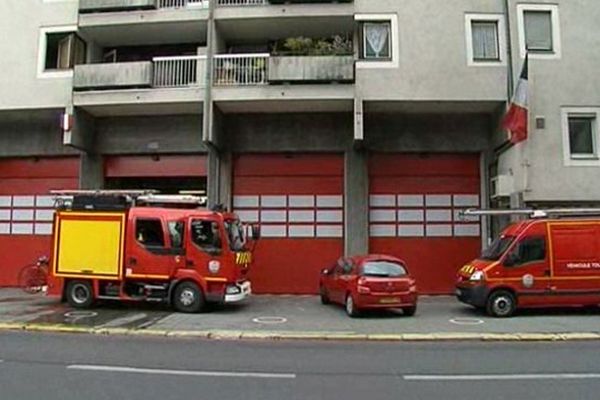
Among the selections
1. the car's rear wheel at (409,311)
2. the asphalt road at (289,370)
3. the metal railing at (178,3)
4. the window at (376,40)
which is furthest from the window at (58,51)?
the car's rear wheel at (409,311)

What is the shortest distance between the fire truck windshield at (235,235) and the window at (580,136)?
10.3 meters

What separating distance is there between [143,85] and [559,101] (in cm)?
1347

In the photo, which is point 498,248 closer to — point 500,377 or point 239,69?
point 500,377

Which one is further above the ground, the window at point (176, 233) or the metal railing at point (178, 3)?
the metal railing at point (178, 3)

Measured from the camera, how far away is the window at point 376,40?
64.0 ft

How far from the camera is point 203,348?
1042 centimetres

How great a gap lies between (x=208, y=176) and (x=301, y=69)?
4841 mm

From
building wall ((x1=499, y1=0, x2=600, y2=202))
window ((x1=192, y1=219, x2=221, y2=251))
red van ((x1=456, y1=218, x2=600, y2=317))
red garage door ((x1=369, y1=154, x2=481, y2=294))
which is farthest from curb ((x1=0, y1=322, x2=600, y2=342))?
red garage door ((x1=369, y1=154, x2=481, y2=294))

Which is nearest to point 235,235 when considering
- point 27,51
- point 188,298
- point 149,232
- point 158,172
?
point 188,298

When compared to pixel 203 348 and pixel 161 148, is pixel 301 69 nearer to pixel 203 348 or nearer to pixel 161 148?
pixel 161 148

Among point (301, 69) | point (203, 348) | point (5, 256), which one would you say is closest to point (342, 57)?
point (301, 69)

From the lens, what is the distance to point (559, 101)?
1836 centimetres

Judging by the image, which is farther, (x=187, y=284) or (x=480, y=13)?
(x=480, y=13)

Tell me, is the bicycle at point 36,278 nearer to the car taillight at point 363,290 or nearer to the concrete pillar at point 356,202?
the concrete pillar at point 356,202
